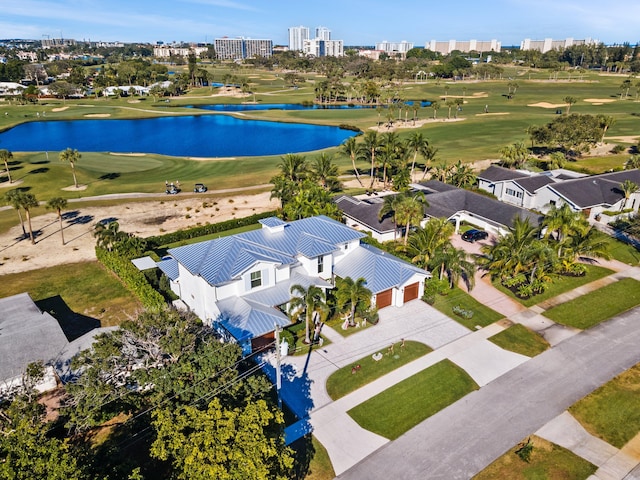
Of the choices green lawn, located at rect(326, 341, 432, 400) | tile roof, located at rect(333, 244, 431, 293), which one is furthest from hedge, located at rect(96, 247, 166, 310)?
tile roof, located at rect(333, 244, 431, 293)

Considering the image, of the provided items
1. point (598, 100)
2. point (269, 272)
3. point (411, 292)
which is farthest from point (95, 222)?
point (598, 100)

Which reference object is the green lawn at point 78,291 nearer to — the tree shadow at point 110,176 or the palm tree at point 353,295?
the palm tree at point 353,295

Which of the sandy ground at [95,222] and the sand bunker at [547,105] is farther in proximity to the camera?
the sand bunker at [547,105]

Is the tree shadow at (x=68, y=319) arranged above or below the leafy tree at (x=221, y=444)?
below

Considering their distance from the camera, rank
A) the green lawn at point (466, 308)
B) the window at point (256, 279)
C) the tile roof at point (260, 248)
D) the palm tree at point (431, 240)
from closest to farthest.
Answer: the tile roof at point (260, 248)
the window at point (256, 279)
the green lawn at point (466, 308)
the palm tree at point (431, 240)

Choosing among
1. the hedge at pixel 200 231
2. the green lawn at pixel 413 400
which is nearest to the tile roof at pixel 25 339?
the hedge at pixel 200 231

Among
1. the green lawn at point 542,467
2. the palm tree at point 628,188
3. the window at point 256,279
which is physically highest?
the palm tree at point 628,188

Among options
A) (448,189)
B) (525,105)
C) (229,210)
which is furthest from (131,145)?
(525,105)
